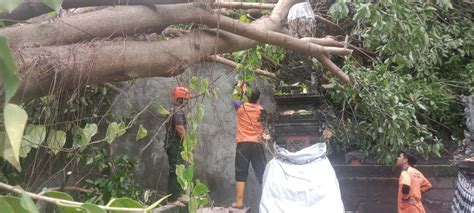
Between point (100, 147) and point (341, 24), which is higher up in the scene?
point (341, 24)

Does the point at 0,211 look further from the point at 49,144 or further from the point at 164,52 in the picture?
the point at 49,144

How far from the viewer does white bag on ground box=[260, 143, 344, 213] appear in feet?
19.4

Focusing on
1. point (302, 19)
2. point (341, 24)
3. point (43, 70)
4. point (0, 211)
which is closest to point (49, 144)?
point (43, 70)

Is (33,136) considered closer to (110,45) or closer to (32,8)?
(110,45)

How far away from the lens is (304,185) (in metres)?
5.92

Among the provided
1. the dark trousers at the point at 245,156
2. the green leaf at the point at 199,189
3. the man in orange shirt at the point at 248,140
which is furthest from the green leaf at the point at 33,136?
the dark trousers at the point at 245,156

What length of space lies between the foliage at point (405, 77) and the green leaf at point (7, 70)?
4.08m

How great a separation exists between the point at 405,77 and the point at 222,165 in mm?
2473

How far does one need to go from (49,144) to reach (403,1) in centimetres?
323

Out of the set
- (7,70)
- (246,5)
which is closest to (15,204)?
(7,70)

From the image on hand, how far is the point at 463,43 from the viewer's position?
Answer: 25.5ft

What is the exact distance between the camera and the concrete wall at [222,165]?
7348mm

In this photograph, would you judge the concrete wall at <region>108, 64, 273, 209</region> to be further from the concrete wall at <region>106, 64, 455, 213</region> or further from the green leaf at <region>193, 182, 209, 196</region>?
the green leaf at <region>193, 182, 209, 196</region>

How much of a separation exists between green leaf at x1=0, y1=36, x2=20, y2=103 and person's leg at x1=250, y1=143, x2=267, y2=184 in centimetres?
555
